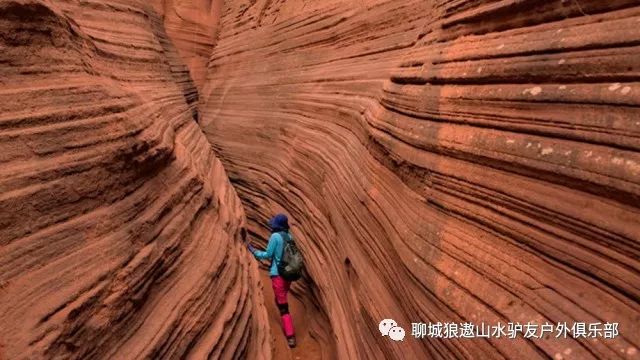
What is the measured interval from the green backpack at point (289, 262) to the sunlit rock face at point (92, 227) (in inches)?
38.7

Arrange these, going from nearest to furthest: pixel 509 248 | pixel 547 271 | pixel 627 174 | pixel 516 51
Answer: pixel 627 174, pixel 547 271, pixel 509 248, pixel 516 51

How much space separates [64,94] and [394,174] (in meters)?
2.28

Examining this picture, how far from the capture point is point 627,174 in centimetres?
161

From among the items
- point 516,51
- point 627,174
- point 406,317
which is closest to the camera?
point 627,174

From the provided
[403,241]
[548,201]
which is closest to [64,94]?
[403,241]

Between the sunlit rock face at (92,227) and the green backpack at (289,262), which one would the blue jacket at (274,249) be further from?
the sunlit rock face at (92,227)

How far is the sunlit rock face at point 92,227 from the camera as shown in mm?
2043

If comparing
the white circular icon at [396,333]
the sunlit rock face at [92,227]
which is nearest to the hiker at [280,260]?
the sunlit rock face at [92,227]

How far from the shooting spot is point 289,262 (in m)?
4.98

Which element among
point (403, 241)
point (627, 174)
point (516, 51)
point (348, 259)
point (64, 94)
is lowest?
point (348, 259)

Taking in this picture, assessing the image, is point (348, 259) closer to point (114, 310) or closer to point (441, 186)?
point (441, 186)

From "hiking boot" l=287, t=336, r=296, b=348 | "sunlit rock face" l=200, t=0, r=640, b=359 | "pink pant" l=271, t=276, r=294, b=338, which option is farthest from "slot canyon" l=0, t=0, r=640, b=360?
"pink pant" l=271, t=276, r=294, b=338

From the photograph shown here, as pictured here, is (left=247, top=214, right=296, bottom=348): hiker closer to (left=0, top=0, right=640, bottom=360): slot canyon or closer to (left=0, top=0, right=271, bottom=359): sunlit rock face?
(left=0, top=0, right=640, bottom=360): slot canyon

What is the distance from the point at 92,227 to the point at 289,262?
2767 millimetres
